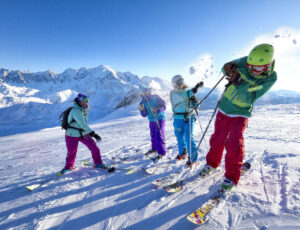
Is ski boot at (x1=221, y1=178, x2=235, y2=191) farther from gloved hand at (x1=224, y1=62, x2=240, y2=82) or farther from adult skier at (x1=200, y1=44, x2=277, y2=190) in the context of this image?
gloved hand at (x1=224, y1=62, x2=240, y2=82)

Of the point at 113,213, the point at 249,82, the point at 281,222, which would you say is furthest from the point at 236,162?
the point at 113,213

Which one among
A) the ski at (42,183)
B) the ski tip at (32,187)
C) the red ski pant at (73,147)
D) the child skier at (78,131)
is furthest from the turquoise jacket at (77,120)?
the ski tip at (32,187)

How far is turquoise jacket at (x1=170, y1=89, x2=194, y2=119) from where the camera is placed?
4.07 m

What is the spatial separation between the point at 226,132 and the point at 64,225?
315 cm

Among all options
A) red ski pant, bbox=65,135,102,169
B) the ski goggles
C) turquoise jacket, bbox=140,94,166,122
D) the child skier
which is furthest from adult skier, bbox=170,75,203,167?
red ski pant, bbox=65,135,102,169

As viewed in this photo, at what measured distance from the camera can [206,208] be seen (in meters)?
2.21

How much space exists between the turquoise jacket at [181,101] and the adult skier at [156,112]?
73 cm

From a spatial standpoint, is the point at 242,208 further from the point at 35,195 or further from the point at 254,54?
the point at 35,195

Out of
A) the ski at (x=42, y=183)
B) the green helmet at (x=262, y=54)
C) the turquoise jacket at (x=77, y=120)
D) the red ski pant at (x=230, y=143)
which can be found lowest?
the ski at (x=42, y=183)

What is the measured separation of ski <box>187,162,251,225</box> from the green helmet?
2.18m

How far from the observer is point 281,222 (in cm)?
184

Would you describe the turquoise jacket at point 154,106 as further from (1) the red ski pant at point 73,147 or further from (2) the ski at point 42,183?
(2) the ski at point 42,183

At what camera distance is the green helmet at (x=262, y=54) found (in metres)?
2.32

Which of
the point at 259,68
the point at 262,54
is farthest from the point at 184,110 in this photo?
the point at 262,54
